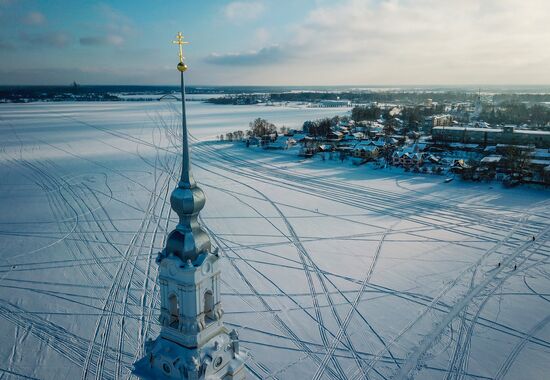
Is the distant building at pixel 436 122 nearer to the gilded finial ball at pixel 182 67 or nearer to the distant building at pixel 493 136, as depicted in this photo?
the distant building at pixel 493 136

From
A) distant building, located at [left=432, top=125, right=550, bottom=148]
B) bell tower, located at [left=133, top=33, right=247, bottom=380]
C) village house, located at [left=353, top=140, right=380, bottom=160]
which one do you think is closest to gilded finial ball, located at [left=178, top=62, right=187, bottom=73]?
bell tower, located at [left=133, top=33, right=247, bottom=380]

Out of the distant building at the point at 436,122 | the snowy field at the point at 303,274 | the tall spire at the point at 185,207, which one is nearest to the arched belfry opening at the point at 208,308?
the tall spire at the point at 185,207

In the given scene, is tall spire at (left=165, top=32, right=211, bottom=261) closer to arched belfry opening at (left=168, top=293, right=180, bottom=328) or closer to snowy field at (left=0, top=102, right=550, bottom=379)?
arched belfry opening at (left=168, top=293, right=180, bottom=328)

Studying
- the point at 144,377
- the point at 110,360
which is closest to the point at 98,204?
the point at 110,360

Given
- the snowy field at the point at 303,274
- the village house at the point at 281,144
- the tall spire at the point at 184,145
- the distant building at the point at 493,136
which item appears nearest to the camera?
the tall spire at the point at 184,145

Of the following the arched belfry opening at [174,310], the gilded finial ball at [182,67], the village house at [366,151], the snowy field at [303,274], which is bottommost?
the snowy field at [303,274]

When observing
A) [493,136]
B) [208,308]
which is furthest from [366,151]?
[208,308]

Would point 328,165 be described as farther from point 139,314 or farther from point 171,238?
point 171,238
